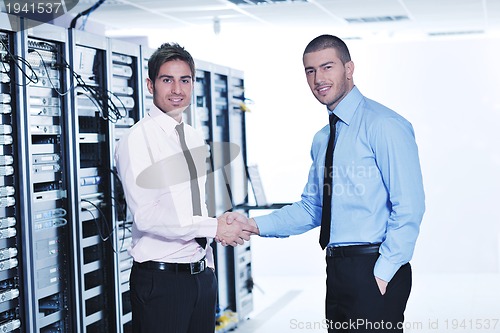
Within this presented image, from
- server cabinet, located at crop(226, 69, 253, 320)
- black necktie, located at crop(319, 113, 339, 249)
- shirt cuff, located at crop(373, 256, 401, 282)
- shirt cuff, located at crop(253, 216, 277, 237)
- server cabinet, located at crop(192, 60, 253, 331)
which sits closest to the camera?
shirt cuff, located at crop(373, 256, 401, 282)

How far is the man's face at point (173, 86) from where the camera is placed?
3.10 m

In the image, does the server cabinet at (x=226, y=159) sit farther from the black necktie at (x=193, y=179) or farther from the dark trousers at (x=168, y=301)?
the dark trousers at (x=168, y=301)

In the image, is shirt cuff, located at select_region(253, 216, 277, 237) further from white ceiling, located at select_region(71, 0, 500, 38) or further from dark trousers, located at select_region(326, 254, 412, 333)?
white ceiling, located at select_region(71, 0, 500, 38)

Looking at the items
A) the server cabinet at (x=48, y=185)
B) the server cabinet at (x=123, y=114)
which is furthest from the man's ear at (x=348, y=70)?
the server cabinet at (x=123, y=114)

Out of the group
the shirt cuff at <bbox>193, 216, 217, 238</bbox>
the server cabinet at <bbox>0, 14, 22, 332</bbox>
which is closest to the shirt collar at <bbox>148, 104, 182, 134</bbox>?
the shirt cuff at <bbox>193, 216, 217, 238</bbox>

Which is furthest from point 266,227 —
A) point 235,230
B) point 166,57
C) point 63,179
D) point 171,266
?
point 63,179

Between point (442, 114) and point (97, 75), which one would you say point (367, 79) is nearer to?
point (442, 114)

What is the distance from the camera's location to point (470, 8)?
6965 millimetres

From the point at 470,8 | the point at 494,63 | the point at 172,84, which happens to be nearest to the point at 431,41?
the point at 494,63

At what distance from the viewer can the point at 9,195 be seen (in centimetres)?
340

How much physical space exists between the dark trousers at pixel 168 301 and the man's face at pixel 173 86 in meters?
0.64

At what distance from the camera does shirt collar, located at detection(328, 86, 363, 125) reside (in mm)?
2777

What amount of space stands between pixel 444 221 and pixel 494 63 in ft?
5.90

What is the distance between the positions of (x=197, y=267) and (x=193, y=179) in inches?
13.7
